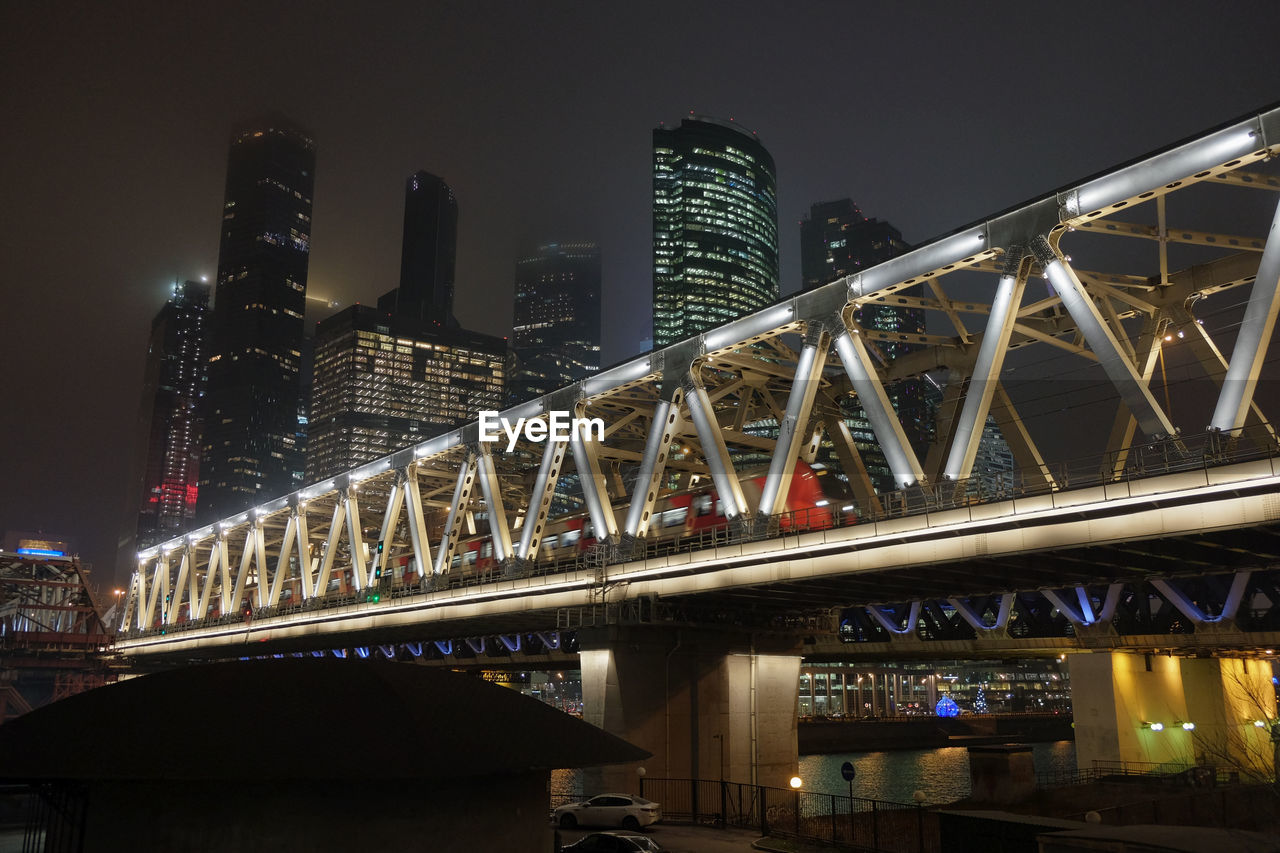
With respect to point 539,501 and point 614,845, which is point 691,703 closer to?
point 539,501

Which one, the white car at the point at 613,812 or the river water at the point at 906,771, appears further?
the river water at the point at 906,771

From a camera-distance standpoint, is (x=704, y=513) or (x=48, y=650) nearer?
(x=704, y=513)

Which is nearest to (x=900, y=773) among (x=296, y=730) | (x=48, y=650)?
(x=296, y=730)

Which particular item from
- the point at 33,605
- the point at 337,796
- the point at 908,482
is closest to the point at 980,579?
the point at 908,482

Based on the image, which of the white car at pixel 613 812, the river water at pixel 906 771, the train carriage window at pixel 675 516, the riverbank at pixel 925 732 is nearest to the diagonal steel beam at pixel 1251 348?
the white car at pixel 613 812

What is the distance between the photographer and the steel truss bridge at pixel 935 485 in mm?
23688

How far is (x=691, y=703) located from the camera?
3994 cm

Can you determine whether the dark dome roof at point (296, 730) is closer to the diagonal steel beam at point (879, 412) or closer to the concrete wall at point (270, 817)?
the concrete wall at point (270, 817)

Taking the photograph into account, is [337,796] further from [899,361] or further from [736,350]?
[899,361]

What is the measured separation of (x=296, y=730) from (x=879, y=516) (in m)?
18.5

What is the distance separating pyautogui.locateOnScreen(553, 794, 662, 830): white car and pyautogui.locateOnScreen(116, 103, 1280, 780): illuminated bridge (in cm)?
594

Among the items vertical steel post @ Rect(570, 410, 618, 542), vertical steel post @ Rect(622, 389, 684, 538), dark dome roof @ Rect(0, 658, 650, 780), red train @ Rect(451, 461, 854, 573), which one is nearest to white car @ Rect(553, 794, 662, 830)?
red train @ Rect(451, 461, 854, 573)

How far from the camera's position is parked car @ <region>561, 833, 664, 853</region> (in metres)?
23.1

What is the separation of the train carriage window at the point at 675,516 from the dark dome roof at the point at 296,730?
85.4 feet
